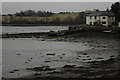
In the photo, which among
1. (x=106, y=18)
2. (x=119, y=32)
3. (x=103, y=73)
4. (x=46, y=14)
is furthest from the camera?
(x=46, y=14)

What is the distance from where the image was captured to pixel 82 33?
1998 inches

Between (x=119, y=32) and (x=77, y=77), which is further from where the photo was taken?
(x=119, y=32)

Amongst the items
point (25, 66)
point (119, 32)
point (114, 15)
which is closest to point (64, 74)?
point (25, 66)

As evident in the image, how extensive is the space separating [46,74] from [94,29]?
4062cm

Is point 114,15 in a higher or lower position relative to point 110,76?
higher

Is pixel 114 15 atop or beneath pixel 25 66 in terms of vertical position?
atop

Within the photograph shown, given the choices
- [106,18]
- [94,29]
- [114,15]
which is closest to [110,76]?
[94,29]

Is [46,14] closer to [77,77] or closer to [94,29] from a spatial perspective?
[94,29]

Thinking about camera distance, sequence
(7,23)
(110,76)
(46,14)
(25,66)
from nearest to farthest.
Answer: (110,76)
(25,66)
(7,23)
(46,14)

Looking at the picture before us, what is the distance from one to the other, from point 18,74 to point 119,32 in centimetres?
3815

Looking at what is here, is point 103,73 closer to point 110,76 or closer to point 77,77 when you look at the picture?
point 110,76

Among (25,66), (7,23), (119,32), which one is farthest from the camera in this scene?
(7,23)

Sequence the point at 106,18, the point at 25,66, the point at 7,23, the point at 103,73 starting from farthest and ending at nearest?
1. the point at 7,23
2. the point at 106,18
3. the point at 25,66
4. the point at 103,73

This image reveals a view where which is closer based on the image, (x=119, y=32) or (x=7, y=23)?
(x=119, y=32)
